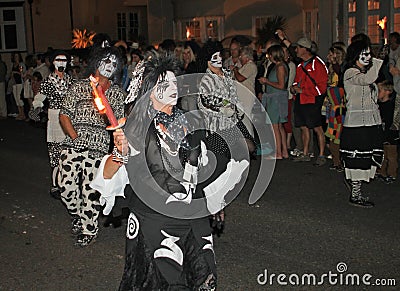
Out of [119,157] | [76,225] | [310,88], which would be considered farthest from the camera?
[310,88]

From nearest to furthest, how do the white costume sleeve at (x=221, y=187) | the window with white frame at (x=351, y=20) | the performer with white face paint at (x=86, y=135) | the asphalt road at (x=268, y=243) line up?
the white costume sleeve at (x=221, y=187) → the asphalt road at (x=268, y=243) → the performer with white face paint at (x=86, y=135) → the window with white frame at (x=351, y=20)

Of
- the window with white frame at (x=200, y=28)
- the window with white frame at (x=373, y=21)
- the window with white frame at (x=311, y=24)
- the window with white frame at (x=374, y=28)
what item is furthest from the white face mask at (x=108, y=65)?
the window with white frame at (x=200, y=28)

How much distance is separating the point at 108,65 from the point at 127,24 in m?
26.3

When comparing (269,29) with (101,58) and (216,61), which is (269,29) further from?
(101,58)

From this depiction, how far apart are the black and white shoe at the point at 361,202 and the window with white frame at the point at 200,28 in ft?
55.9

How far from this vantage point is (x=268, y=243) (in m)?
6.77

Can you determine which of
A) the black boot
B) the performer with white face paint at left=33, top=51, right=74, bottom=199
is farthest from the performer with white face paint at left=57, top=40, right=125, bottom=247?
the black boot

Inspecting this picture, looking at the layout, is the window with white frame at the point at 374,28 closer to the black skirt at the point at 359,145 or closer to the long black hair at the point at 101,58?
the black skirt at the point at 359,145

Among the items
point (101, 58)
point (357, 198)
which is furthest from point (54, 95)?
point (357, 198)

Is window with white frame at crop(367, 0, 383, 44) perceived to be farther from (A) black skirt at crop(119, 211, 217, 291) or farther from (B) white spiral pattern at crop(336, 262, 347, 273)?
(A) black skirt at crop(119, 211, 217, 291)

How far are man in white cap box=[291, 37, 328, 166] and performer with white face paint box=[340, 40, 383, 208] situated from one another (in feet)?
8.38

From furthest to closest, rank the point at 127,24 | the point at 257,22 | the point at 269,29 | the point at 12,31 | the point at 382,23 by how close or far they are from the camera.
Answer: the point at 127,24 → the point at 12,31 → the point at 257,22 → the point at 269,29 → the point at 382,23

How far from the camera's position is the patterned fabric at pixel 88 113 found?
6508mm

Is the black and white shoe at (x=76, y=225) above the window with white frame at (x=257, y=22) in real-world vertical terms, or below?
below
